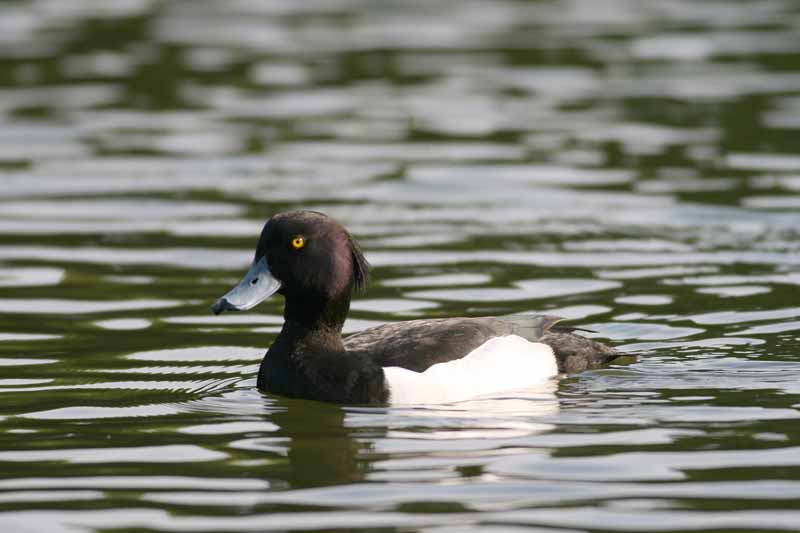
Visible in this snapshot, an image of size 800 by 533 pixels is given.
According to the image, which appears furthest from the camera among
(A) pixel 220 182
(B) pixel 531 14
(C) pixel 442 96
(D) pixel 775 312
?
(B) pixel 531 14

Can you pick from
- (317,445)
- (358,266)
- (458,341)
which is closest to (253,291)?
(358,266)

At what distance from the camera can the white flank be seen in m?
9.49

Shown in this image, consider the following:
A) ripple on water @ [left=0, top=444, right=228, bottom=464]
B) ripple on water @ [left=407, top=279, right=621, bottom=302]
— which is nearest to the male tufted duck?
ripple on water @ [left=0, top=444, right=228, bottom=464]

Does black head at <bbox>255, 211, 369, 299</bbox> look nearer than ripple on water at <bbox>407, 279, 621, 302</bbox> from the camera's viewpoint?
Yes

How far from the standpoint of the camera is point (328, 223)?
9844mm

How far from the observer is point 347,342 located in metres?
10.0

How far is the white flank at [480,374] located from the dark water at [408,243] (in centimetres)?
17

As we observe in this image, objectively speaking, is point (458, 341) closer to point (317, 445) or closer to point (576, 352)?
point (576, 352)

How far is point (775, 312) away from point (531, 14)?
1569 cm

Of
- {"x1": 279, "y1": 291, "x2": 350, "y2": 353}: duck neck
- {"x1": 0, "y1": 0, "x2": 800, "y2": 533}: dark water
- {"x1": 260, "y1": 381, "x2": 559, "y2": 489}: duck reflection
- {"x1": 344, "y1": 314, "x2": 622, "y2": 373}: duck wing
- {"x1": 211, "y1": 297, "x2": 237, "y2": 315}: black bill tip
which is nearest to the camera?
{"x1": 0, "y1": 0, "x2": 800, "y2": 533}: dark water

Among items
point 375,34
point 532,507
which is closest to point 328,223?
point 532,507

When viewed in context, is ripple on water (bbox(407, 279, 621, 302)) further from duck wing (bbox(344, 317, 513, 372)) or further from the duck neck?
the duck neck

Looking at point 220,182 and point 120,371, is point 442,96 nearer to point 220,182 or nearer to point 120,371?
point 220,182

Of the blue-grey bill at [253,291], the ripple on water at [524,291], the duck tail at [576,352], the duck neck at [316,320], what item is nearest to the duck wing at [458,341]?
the duck tail at [576,352]
